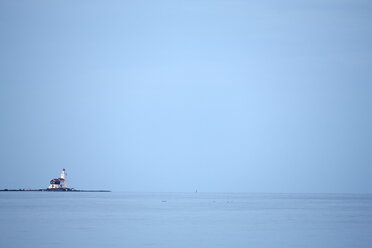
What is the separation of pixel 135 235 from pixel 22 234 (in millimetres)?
8298

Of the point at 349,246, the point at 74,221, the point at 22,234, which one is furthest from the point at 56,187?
the point at 349,246

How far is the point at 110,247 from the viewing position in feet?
103

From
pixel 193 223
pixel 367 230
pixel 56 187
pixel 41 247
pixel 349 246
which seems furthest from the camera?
pixel 56 187

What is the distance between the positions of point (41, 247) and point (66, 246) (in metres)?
1.52

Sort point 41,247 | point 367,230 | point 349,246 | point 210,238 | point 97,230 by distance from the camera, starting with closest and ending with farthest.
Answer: point 41,247 < point 349,246 < point 210,238 < point 97,230 < point 367,230

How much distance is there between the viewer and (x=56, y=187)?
499 ft

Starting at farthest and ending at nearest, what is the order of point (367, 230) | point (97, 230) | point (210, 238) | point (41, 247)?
1. point (367, 230)
2. point (97, 230)
3. point (210, 238)
4. point (41, 247)

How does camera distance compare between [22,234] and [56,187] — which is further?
[56,187]

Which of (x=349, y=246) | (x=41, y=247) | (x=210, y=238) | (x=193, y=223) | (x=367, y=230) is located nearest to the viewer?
(x=41, y=247)

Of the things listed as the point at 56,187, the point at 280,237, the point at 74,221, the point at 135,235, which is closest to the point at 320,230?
the point at 280,237

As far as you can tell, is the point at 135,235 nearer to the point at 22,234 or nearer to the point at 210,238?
the point at 210,238

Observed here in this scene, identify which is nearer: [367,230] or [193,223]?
[367,230]

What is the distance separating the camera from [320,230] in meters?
42.8

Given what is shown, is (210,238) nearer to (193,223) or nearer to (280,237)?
(280,237)
